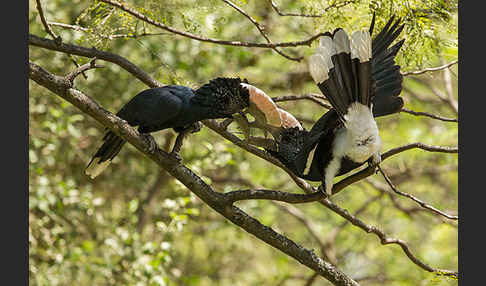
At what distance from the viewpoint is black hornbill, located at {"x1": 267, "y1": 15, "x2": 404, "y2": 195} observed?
8.53 feet

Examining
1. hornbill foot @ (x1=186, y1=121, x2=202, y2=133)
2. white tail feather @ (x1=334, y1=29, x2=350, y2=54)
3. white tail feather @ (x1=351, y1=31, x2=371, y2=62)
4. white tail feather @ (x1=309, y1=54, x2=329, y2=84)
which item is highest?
white tail feather @ (x1=351, y1=31, x2=371, y2=62)

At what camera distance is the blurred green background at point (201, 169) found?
3.77 m

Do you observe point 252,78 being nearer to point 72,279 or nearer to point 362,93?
point 72,279

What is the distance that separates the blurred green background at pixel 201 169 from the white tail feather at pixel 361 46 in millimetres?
623

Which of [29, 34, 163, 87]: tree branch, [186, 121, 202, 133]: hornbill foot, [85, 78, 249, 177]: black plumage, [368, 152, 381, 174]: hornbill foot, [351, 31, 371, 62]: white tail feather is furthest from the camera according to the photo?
[186, 121, 202, 133]: hornbill foot

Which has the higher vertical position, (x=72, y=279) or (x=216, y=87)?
(x=216, y=87)

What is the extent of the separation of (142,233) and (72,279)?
0.90 meters

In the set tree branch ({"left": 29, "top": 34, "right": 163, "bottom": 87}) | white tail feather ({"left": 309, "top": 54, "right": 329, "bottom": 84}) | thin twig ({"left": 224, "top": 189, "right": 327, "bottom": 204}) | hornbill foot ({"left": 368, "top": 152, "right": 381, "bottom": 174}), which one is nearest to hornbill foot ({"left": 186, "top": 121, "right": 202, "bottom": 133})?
tree branch ({"left": 29, "top": 34, "right": 163, "bottom": 87})

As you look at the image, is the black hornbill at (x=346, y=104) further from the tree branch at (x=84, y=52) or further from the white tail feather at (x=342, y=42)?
the tree branch at (x=84, y=52)

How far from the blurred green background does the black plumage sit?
56 cm

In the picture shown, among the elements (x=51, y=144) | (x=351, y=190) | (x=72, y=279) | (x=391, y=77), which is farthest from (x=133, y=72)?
(x=351, y=190)

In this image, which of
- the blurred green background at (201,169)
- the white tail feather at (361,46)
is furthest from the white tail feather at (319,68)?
the blurred green background at (201,169)

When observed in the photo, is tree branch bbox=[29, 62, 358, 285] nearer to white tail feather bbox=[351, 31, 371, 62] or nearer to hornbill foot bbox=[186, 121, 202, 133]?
hornbill foot bbox=[186, 121, 202, 133]

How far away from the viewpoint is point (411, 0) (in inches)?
120
